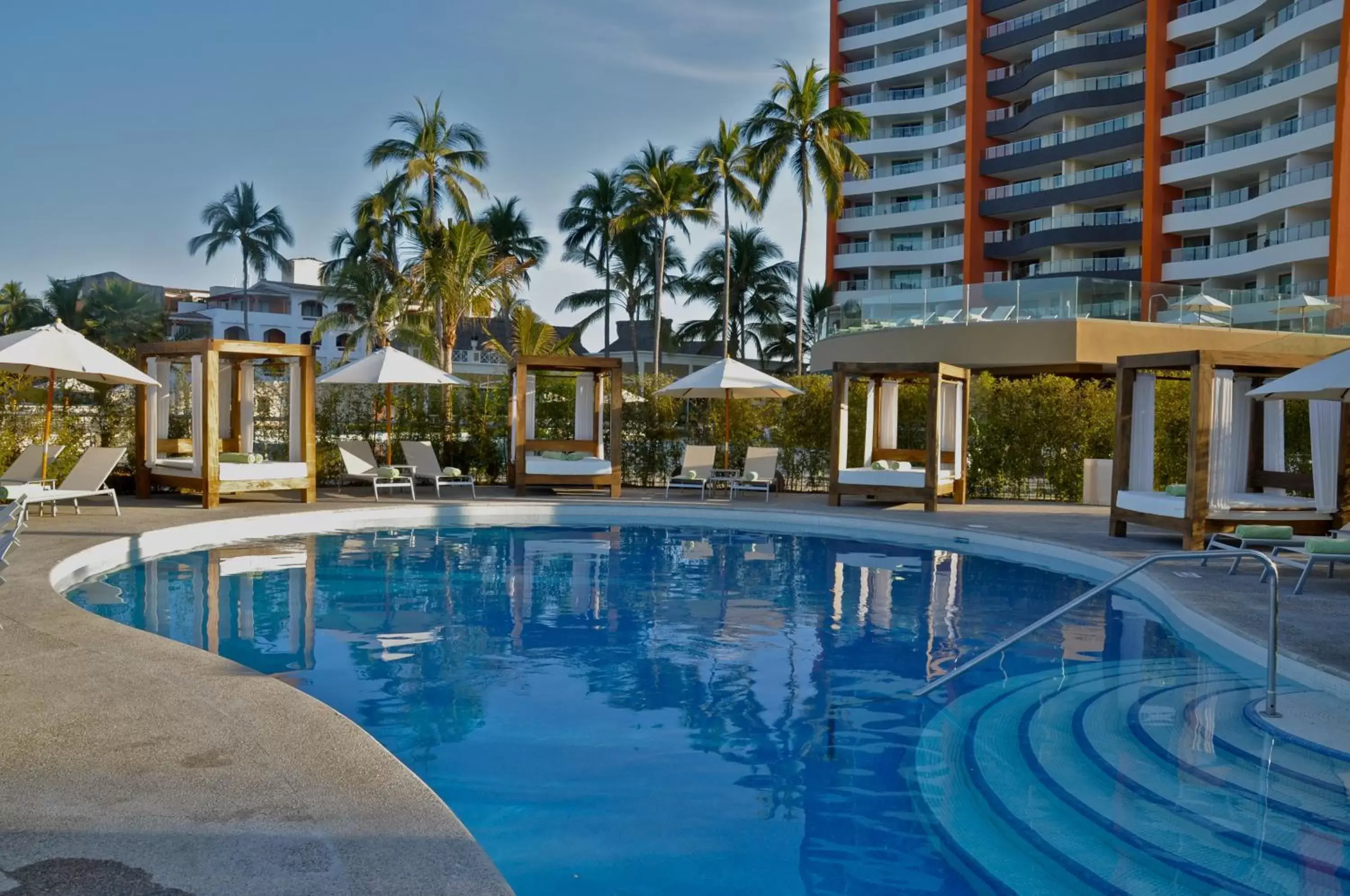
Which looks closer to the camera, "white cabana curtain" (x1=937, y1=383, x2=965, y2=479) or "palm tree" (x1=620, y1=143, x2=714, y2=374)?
"white cabana curtain" (x1=937, y1=383, x2=965, y2=479)

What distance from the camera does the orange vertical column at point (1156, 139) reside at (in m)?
38.2

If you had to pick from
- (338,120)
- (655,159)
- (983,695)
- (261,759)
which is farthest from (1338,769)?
(655,159)

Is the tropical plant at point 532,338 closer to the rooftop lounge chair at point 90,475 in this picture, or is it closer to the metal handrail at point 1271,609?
the rooftop lounge chair at point 90,475

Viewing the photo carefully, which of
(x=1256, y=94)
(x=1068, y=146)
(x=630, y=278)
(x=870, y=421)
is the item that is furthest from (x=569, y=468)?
(x=1068, y=146)

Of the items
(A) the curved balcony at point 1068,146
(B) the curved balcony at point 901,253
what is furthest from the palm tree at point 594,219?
(A) the curved balcony at point 1068,146

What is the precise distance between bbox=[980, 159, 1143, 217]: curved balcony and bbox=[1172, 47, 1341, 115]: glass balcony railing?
248 cm

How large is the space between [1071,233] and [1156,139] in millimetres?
4449

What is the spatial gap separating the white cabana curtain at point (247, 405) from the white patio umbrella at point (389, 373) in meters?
1.05

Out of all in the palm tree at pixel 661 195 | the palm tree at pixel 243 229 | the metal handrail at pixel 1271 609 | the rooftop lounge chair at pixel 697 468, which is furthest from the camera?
the palm tree at pixel 243 229

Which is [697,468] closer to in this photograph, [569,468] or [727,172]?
[569,468]

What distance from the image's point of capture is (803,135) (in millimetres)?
33688

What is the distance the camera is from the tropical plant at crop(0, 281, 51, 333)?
46.2m

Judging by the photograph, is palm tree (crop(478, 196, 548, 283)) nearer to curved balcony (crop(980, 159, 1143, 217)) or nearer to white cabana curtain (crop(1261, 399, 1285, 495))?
curved balcony (crop(980, 159, 1143, 217))

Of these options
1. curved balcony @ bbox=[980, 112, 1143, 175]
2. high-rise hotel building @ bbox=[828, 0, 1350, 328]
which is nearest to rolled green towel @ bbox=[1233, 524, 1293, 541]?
high-rise hotel building @ bbox=[828, 0, 1350, 328]
